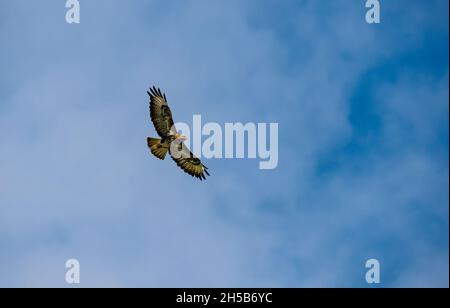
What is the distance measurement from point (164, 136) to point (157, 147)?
0.57m

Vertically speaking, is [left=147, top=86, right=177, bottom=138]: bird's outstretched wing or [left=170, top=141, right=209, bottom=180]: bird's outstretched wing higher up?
[left=147, top=86, right=177, bottom=138]: bird's outstretched wing

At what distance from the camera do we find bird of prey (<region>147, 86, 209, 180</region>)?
27688 mm

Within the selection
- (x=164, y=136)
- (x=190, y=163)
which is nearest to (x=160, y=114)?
(x=164, y=136)

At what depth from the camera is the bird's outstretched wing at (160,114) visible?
27641 mm

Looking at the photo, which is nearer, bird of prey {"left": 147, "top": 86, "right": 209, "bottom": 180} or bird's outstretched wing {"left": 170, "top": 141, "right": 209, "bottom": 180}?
bird of prey {"left": 147, "top": 86, "right": 209, "bottom": 180}

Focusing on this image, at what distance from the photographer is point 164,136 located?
28.0 metres

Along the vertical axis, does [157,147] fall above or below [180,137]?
below

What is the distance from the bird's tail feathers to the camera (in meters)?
28.2

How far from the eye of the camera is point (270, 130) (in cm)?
3341

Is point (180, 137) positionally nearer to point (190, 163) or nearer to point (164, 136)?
point (164, 136)
